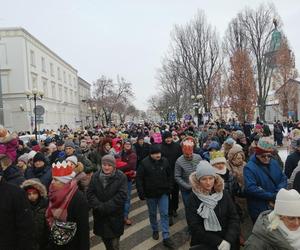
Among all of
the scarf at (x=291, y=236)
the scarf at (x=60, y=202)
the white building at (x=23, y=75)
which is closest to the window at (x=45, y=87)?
the white building at (x=23, y=75)

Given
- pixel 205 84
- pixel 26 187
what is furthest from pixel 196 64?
pixel 26 187

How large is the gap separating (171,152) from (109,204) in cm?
334

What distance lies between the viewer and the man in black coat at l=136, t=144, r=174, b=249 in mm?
6211

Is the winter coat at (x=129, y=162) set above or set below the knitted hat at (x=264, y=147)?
below

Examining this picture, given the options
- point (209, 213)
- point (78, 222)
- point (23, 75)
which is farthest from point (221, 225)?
point (23, 75)

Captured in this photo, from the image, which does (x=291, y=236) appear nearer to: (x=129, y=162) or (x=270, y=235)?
(x=270, y=235)

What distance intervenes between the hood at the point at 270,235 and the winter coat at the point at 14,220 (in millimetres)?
2057

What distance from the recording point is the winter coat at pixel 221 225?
12.3 ft

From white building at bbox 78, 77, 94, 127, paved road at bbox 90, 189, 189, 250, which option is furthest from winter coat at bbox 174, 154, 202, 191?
white building at bbox 78, 77, 94, 127

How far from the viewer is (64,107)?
2643 inches

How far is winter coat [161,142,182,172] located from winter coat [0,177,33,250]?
4657 mm

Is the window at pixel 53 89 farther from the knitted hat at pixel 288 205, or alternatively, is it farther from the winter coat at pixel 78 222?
the knitted hat at pixel 288 205

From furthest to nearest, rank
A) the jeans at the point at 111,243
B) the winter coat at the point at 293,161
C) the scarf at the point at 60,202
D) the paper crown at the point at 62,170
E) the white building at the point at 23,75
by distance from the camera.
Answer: the white building at the point at 23,75 → the winter coat at the point at 293,161 → the jeans at the point at 111,243 → the paper crown at the point at 62,170 → the scarf at the point at 60,202

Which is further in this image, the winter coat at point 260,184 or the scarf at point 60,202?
the winter coat at point 260,184
